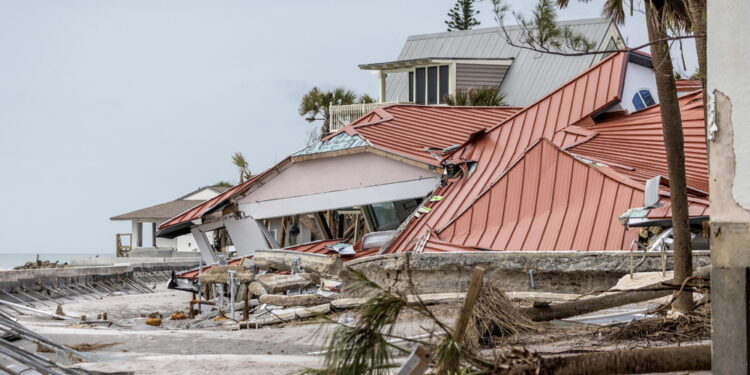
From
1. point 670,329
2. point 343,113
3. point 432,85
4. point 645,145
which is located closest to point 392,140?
point 645,145

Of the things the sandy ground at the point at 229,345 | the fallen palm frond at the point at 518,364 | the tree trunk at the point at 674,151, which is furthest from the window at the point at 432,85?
the fallen palm frond at the point at 518,364

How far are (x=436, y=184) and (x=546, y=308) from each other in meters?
17.6

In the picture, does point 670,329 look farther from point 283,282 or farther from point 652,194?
point 283,282

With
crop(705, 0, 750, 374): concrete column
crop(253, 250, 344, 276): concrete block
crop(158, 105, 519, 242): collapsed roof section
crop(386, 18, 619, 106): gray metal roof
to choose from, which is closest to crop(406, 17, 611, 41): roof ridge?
crop(386, 18, 619, 106): gray metal roof

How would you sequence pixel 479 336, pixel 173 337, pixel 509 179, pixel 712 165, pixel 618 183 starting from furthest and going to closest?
pixel 509 179 < pixel 618 183 < pixel 173 337 < pixel 479 336 < pixel 712 165

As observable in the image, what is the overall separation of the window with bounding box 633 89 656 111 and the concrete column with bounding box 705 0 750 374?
21077 millimetres

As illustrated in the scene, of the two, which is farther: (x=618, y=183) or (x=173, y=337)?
(x=618, y=183)

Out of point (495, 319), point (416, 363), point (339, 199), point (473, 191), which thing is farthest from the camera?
point (339, 199)

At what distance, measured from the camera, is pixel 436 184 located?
90.8ft

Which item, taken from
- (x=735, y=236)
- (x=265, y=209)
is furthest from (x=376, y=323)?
(x=265, y=209)

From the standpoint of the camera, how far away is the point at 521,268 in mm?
16656

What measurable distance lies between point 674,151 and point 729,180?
4857 millimetres

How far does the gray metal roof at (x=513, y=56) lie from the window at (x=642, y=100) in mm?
16826

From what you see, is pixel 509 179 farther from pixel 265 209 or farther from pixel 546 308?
pixel 546 308
